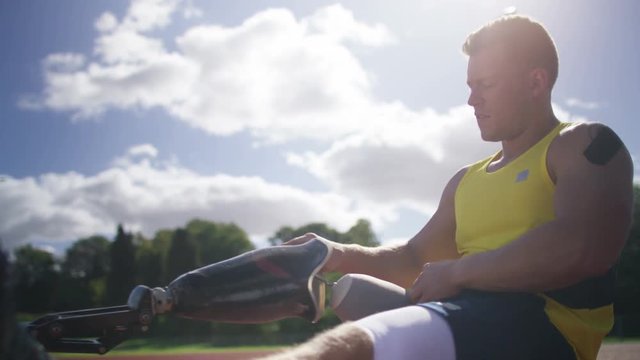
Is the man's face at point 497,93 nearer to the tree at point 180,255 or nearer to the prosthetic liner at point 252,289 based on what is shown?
the prosthetic liner at point 252,289

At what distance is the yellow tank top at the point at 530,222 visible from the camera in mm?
2045

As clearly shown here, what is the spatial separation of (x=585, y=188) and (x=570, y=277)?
0.96ft

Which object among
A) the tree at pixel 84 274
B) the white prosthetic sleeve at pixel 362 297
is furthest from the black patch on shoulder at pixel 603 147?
the tree at pixel 84 274

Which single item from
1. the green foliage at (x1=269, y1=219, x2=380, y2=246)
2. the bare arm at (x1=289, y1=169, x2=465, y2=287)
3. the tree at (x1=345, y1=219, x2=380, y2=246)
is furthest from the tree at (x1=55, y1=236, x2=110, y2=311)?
the bare arm at (x1=289, y1=169, x2=465, y2=287)

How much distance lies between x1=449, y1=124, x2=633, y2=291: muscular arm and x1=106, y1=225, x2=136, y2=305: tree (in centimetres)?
5824

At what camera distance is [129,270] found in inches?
2478

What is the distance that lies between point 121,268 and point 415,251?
208 feet

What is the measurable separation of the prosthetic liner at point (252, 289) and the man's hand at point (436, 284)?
1.08ft

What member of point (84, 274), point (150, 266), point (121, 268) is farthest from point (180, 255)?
point (84, 274)

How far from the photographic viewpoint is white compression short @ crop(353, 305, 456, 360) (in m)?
1.55

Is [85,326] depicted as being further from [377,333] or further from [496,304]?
[496,304]

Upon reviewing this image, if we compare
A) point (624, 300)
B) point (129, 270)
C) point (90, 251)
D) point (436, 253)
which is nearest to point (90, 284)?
point (129, 270)

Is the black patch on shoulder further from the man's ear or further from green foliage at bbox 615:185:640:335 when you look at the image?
green foliage at bbox 615:185:640:335

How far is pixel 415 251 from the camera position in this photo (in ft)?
9.30
